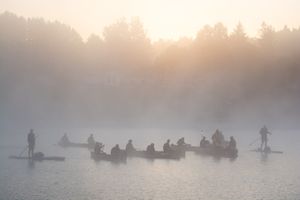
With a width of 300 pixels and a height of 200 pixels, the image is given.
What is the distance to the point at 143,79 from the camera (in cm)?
14750

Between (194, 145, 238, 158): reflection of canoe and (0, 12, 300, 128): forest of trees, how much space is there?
54.0m

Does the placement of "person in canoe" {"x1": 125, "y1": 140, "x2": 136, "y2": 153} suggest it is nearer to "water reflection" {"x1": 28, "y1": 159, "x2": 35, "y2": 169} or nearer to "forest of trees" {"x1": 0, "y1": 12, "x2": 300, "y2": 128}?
"water reflection" {"x1": 28, "y1": 159, "x2": 35, "y2": 169}

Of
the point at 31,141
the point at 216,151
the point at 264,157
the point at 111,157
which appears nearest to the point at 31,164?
the point at 31,141

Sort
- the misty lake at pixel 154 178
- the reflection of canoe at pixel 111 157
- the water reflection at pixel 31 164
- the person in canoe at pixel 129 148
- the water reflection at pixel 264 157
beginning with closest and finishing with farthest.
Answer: the misty lake at pixel 154 178, the water reflection at pixel 31 164, the reflection of canoe at pixel 111 157, the water reflection at pixel 264 157, the person in canoe at pixel 129 148

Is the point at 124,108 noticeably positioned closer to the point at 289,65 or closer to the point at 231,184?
the point at 289,65

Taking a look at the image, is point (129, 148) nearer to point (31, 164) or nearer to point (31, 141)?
point (31, 141)

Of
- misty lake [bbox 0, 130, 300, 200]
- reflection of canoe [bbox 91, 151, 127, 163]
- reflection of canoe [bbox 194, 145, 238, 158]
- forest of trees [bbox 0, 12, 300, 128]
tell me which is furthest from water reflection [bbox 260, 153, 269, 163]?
forest of trees [bbox 0, 12, 300, 128]

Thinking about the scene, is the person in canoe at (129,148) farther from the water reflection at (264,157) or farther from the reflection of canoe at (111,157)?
the water reflection at (264,157)

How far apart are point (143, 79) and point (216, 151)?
84132 millimetres

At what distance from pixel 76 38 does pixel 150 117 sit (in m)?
40.4

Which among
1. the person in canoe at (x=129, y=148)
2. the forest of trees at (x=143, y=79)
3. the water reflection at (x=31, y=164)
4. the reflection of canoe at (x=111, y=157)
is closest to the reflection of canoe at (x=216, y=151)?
the person in canoe at (x=129, y=148)

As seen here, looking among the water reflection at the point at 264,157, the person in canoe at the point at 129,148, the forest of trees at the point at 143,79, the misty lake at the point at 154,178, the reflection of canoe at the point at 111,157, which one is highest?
the forest of trees at the point at 143,79

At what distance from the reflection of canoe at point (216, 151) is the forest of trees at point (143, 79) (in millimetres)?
54002

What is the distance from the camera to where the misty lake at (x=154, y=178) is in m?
38.8
